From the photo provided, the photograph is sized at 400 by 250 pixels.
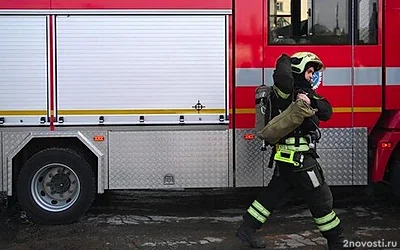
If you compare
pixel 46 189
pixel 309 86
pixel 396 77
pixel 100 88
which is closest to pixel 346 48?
pixel 396 77

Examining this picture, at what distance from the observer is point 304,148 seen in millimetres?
5609

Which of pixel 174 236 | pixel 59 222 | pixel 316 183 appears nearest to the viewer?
pixel 316 183

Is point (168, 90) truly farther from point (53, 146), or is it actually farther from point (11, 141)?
point (11, 141)

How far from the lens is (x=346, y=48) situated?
Result: 6918 millimetres

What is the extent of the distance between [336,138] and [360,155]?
36 cm

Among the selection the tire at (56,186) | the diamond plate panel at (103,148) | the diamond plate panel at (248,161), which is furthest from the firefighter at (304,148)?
the tire at (56,186)

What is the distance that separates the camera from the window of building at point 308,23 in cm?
688

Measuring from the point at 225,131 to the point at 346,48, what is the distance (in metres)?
1.73

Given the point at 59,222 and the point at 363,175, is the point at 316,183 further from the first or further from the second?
the point at 59,222

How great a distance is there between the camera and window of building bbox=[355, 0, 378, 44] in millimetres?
6930

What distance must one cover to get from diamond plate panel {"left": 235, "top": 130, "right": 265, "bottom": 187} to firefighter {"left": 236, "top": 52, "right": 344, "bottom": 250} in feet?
3.60

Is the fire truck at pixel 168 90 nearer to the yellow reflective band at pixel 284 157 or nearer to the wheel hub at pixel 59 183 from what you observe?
the wheel hub at pixel 59 183

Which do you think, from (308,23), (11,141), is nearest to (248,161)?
(308,23)

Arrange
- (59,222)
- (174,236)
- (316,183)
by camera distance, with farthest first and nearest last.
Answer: (59,222)
(174,236)
(316,183)
